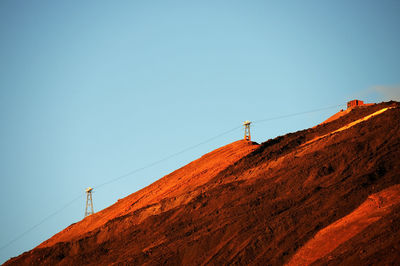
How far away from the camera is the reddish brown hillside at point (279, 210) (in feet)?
64.5

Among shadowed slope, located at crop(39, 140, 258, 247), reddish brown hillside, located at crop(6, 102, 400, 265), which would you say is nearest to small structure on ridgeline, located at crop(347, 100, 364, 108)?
reddish brown hillside, located at crop(6, 102, 400, 265)

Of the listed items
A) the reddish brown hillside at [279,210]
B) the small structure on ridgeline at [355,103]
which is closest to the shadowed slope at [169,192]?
the reddish brown hillside at [279,210]

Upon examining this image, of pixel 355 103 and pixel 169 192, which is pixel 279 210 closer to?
pixel 169 192

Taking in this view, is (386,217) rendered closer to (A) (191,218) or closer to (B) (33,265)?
(A) (191,218)

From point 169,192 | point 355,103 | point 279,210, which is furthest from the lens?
point 355,103

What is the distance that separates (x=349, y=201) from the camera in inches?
857

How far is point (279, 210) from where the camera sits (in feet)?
77.7

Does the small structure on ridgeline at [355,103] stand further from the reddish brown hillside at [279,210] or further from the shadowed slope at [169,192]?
the shadowed slope at [169,192]

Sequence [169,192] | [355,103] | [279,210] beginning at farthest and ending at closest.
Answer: [355,103] < [169,192] < [279,210]

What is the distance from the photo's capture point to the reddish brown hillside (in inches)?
774

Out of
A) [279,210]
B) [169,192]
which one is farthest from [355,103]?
[279,210]

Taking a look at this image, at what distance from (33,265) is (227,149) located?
1875 centimetres

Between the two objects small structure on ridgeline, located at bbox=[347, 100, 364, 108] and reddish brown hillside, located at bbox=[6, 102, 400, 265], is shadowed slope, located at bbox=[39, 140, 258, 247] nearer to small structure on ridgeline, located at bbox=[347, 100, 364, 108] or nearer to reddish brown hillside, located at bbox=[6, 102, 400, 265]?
reddish brown hillside, located at bbox=[6, 102, 400, 265]

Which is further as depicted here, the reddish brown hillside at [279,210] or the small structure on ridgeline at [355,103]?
the small structure on ridgeline at [355,103]
